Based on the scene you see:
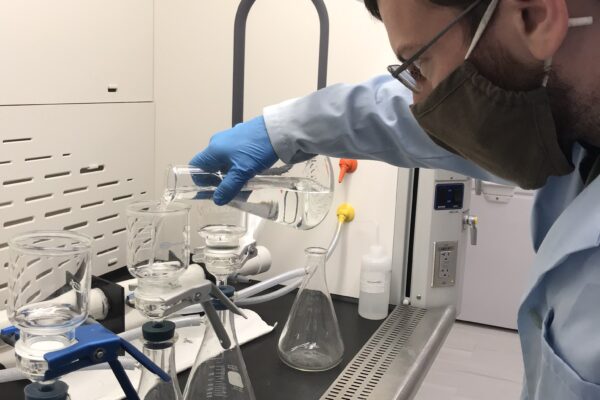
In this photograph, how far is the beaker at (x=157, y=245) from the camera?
0.86 meters

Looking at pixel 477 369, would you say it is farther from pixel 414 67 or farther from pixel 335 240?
pixel 414 67

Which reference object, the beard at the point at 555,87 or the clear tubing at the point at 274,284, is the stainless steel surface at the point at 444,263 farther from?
the beard at the point at 555,87

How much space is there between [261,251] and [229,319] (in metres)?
0.50

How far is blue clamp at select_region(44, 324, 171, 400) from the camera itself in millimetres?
649

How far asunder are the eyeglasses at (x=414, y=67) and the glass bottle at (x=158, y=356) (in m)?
0.46

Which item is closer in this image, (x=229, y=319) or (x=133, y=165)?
(x=229, y=319)

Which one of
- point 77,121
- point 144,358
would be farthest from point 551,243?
point 77,121

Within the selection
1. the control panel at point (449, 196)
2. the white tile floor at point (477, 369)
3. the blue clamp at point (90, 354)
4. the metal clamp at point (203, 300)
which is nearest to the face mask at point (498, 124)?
the metal clamp at point (203, 300)

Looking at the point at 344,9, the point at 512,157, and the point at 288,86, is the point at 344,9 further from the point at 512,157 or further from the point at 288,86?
the point at 512,157

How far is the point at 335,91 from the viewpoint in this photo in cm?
117

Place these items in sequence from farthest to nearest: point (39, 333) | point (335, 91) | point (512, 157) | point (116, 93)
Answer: point (116, 93) → point (335, 91) → point (512, 157) → point (39, 333)

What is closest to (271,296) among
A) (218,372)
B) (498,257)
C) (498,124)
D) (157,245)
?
(218,372)

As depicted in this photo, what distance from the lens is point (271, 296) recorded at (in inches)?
56.0

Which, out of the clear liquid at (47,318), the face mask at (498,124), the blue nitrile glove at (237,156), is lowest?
the clear liquid at (47,318)
